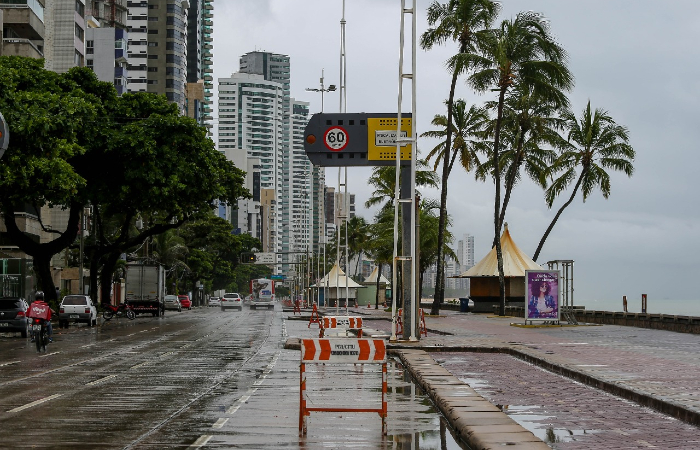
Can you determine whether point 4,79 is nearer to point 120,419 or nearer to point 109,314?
point 109,314

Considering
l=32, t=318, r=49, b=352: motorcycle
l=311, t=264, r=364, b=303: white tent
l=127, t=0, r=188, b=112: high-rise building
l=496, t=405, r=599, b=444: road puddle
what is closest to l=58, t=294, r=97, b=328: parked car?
l=32, t=318, r=49, b=352: motorcycle

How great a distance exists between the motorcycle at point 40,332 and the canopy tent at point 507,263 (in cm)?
4416

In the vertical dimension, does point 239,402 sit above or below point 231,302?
above

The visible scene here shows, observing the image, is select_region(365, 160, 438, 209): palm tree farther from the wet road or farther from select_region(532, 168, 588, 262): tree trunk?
the wet road

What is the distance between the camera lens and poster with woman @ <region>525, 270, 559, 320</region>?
4403cm

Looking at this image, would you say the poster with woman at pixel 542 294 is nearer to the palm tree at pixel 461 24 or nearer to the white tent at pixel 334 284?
the palm tree at pixel 461 24

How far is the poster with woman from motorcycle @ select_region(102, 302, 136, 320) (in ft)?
85.5

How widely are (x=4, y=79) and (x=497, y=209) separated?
3375cm

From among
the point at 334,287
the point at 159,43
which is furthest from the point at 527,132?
the point at 159,43

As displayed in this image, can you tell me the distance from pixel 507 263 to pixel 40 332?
1814 inches

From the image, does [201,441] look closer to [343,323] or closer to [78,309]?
[343,323]

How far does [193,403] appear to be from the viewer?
49.5 feet

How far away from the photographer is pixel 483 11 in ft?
184

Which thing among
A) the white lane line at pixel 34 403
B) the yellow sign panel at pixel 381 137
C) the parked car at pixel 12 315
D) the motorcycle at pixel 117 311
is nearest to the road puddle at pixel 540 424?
the white lane line at pixel 34 403
